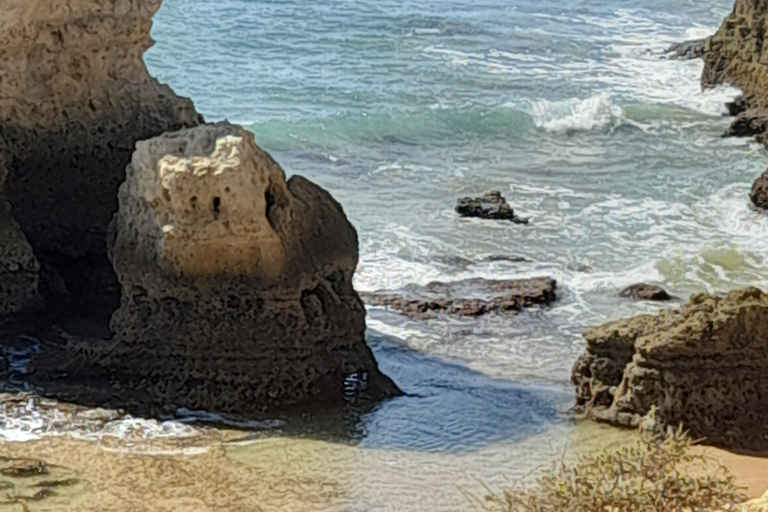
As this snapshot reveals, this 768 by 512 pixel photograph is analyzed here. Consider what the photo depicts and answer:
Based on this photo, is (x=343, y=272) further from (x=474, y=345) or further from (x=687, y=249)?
(x=687, y=249)

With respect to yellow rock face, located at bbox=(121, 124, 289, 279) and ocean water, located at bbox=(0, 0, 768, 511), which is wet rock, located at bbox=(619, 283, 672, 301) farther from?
yellow rock face, located at bbox=(121, 124, 289, 279)

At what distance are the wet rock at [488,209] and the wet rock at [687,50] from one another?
39.7ft

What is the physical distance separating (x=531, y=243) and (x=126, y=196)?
6603 millimetres

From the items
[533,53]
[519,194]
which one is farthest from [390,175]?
[533,53]

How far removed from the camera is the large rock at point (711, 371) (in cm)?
952

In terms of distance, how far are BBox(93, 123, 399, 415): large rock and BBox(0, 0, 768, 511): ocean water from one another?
34 centimetres

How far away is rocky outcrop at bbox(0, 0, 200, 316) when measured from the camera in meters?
10.5

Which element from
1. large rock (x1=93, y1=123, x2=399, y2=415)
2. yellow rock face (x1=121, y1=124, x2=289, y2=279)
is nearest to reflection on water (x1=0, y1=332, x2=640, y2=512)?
large rock (x1=93, y1=123, x2=399, y2=415)

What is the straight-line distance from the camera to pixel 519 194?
18.0 metres

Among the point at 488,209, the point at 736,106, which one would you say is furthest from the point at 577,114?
the point at 488,209

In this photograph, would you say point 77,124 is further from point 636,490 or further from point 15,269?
point 636,490

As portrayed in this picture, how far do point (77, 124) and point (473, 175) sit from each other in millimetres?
8923

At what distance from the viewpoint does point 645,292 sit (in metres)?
13.9

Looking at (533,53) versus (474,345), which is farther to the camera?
(533,53)
